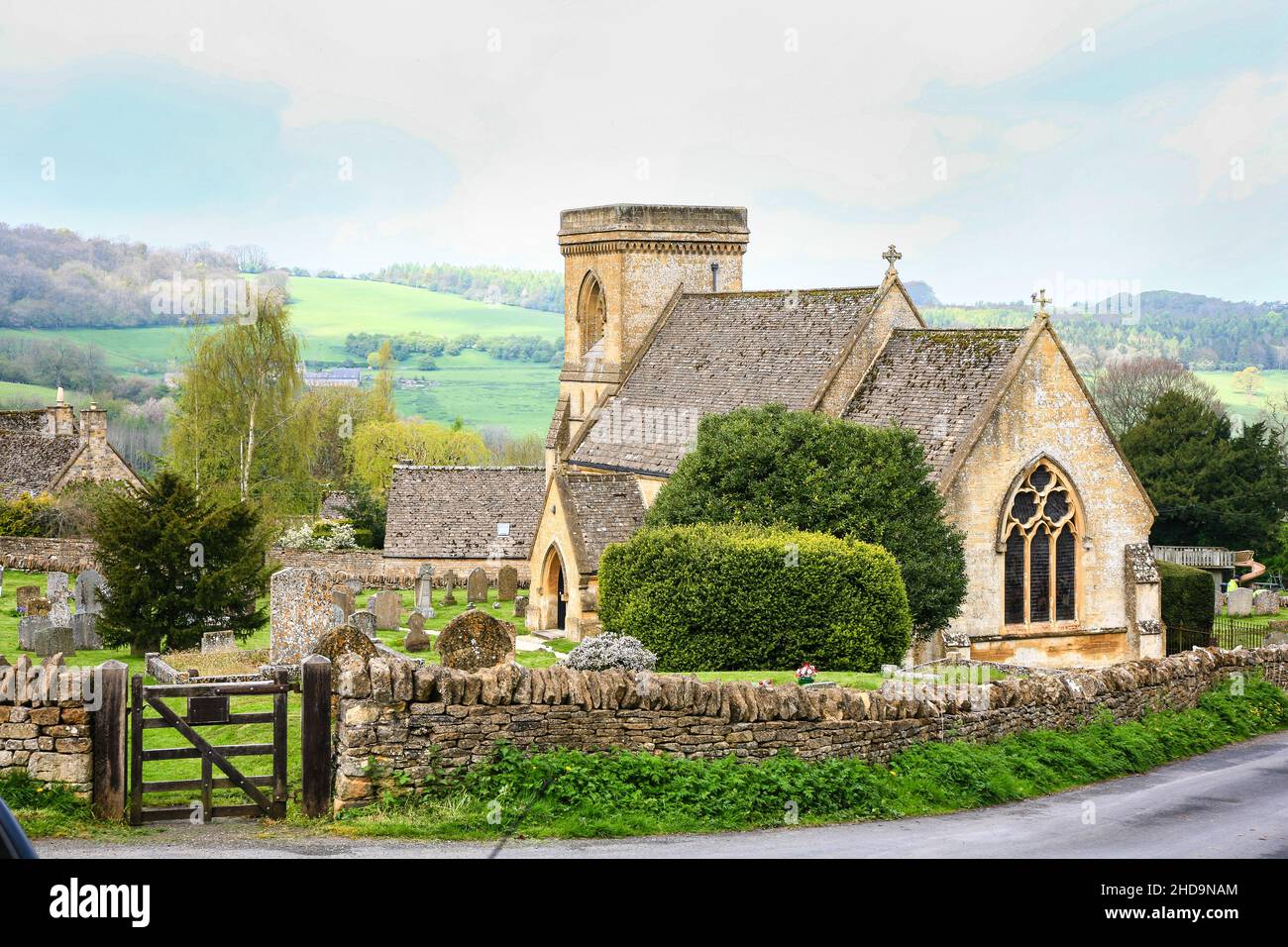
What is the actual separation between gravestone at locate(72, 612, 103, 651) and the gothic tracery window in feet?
65.6

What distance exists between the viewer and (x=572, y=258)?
51594mm

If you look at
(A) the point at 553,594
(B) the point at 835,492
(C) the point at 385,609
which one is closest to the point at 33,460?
(C) the point at 385,609

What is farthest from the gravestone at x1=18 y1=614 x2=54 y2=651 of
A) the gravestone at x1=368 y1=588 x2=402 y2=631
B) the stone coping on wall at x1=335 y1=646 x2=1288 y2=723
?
the stone coping on wall at x1=335 y1=646 x2=1288 y2=723

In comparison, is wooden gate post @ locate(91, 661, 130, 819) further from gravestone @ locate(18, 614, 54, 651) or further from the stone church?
the stone church

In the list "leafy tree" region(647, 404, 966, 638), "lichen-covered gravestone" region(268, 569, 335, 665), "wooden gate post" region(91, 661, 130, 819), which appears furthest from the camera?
"leafy tree" region(647, 404, 966, 638)

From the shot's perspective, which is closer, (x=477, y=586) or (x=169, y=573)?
(x=169, y=573)

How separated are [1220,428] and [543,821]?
5840 cm

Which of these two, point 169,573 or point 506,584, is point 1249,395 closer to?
point 506,584

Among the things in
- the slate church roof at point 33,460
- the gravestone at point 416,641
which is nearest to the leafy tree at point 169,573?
the gravestone at point 416,641

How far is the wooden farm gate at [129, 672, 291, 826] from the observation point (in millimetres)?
14867

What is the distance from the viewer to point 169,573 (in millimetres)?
30891

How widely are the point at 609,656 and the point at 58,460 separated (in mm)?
49691

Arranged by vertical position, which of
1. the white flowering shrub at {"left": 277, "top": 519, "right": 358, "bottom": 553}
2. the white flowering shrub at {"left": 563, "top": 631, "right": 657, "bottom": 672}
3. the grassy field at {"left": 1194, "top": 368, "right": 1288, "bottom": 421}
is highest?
the grassy field at {"left": 1194, "top": 368, "right": 1288, "bottom": 421}
